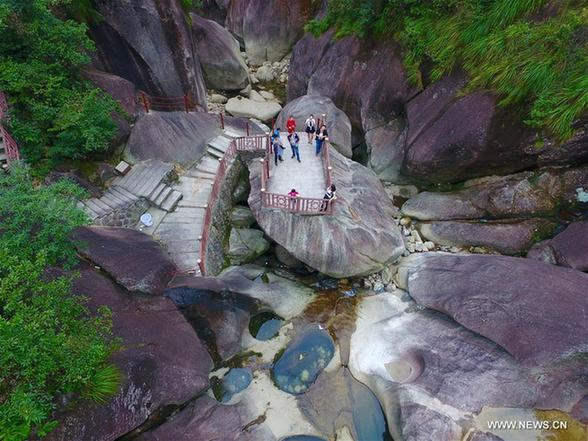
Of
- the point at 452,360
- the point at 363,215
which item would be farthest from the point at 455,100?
the point at 452,360

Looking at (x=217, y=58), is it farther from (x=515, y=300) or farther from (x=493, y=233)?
(x=515, y=300)

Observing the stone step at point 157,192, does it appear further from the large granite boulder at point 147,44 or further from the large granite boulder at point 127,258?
the large granite boulder at point 147,44

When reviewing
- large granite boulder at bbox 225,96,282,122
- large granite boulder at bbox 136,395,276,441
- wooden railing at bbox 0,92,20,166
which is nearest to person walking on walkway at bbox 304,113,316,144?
Answer: large granite boulder at bbox 225,96,282,122

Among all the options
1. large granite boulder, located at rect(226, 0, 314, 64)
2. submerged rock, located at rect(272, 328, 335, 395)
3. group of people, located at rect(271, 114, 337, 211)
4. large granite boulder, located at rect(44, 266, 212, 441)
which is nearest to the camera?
large granite boulder, located at rect(44, 266, 212, 441)

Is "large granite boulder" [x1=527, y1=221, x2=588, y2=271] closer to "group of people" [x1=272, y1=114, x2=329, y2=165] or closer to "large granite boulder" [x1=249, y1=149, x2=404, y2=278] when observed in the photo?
"large granite boulder" [x1=249, y1=149, x2=404, y2=278]

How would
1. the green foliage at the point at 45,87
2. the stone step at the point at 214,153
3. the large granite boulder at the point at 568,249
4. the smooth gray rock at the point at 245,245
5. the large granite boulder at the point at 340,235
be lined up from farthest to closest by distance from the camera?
1. the stone step at the point at 214,153
2. the smooth gray rock at the point at 245,245
3. the large granite boulder at the point at 340,235
4. the large granite boulder at the point at 568,249
5. the green foliage at the point at 45,87
